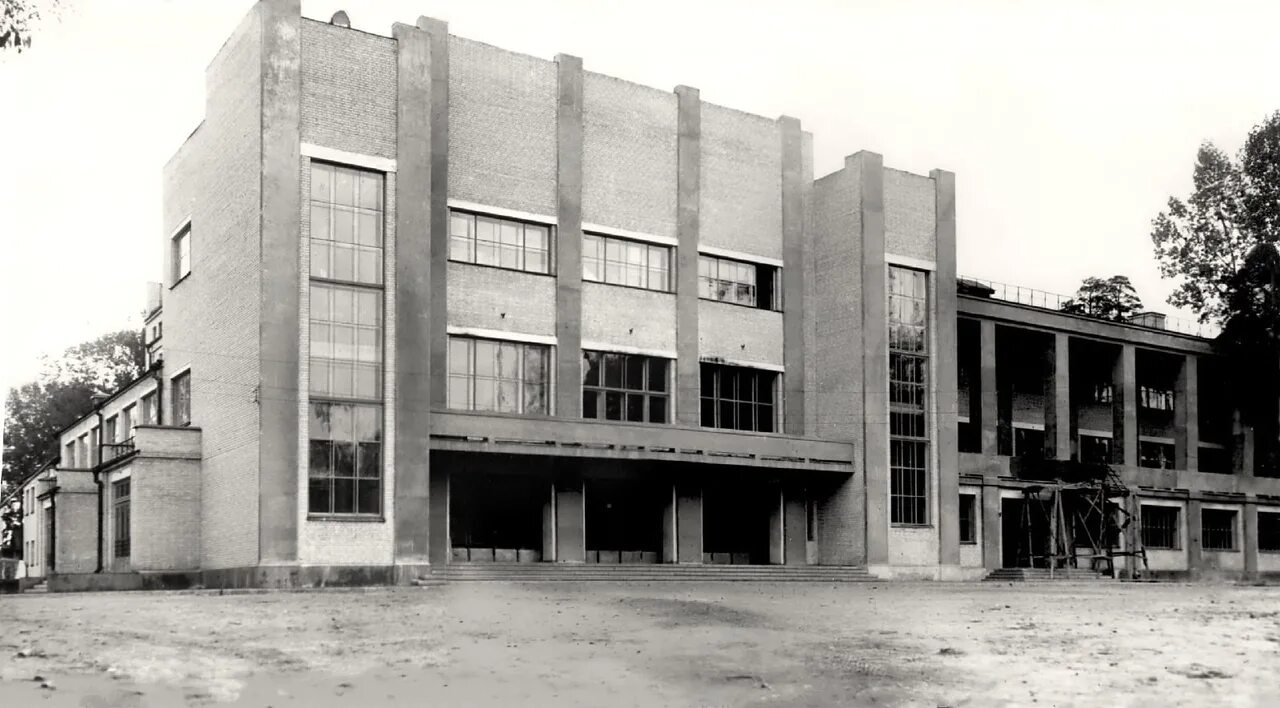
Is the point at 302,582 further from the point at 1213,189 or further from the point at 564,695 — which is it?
the point at 1213,189

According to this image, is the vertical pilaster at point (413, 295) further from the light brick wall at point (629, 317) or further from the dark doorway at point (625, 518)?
the dark doorway at point (625, 518)

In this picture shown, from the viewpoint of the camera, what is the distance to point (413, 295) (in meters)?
31.1

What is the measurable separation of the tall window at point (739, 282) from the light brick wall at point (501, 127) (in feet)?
18.4

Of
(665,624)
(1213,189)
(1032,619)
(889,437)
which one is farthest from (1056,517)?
(665,624)

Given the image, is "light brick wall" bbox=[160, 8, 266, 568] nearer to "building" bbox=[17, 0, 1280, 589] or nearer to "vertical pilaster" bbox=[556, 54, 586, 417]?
"building" bbox=[17, 0, 1280, 589]

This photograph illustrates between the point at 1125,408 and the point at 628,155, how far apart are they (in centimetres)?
2338

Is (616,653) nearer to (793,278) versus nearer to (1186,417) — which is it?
(793,278)

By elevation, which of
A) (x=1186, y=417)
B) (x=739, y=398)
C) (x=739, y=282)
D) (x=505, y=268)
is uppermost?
(x=739, y=282)

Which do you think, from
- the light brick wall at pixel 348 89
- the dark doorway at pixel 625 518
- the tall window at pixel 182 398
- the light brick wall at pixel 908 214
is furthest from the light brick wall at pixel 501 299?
the light brick wall at pixel 908 214

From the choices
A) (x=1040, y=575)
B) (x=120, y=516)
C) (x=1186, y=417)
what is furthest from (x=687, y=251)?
(x=1186, y=417)

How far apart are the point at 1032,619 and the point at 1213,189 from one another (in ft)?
120

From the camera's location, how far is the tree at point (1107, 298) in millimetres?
74875

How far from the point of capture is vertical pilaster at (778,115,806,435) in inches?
1572

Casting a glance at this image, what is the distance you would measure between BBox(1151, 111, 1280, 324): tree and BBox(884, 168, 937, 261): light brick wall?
51.9ft
